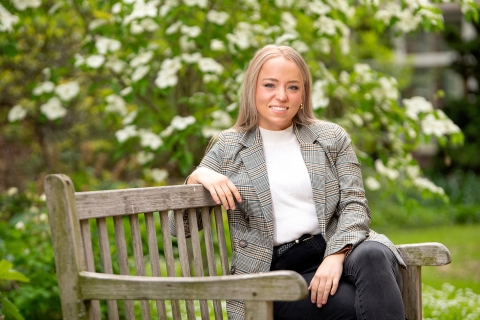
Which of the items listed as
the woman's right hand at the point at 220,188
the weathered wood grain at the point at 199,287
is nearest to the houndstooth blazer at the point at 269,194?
the woman's right hand at the point at 220,188

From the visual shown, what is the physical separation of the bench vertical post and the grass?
171 inches

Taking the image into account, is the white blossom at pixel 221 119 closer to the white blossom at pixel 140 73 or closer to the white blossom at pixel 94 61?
the white blossom at pixel 140 73

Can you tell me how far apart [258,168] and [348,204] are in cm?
40

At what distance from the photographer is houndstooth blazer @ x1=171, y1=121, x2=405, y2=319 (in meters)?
2.52

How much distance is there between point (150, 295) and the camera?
6.47ft

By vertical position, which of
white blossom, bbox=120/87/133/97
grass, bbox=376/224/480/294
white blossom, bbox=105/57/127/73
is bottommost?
grass, bbox=376/224/480/294

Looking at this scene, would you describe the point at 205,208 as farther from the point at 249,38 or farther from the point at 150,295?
the point at 249,38

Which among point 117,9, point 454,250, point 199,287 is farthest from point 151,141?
point 454,250

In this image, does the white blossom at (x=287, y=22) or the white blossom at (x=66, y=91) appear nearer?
the white blossom at (x=66, y=91)

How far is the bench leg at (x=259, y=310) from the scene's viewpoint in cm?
188

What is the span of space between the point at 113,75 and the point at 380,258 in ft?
11.4

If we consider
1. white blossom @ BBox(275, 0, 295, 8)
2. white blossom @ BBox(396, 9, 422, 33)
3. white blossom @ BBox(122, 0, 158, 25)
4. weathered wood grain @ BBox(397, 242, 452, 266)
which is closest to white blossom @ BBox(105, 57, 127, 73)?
white blossom @ BBox(122, 0, 158, 25)

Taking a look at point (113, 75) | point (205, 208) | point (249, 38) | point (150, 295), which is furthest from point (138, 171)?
point (150, 295)

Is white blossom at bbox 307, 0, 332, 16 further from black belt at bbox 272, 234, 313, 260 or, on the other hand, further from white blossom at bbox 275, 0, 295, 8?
black belt at bbox 272, 234, 313, 260
